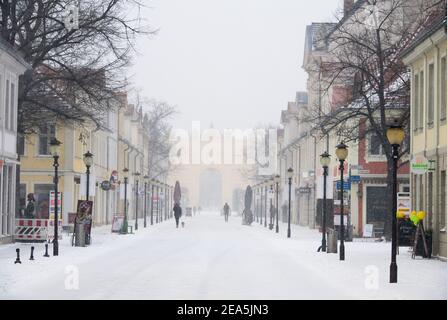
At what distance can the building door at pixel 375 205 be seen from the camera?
184 ft

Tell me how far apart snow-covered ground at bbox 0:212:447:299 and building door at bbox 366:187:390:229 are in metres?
19.8

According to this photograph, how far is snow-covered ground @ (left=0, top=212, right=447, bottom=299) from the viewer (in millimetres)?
18625

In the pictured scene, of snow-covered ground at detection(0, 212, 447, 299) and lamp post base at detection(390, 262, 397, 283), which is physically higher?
lamp post base at detection(390, 262, 397, 283)

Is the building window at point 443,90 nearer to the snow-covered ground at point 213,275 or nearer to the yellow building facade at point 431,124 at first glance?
the yellow building facade at point 431,124

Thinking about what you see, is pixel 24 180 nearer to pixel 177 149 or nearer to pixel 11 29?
pixel 11 29

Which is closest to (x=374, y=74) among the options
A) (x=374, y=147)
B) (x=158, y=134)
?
(x=374, y=147)

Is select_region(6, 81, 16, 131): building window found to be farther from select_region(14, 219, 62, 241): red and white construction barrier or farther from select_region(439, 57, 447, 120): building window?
select_region(439, 57, 447, 120): building window

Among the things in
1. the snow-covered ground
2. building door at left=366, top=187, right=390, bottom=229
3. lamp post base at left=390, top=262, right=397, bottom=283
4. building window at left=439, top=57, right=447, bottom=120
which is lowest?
the snow-covered ground

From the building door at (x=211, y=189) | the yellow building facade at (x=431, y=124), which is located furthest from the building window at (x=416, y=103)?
the building door at (x=211, y=189)

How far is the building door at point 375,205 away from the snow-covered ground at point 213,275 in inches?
778

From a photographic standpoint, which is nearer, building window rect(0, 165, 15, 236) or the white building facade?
the white building facade

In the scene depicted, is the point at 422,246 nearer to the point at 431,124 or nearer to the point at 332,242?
the point at 332,242

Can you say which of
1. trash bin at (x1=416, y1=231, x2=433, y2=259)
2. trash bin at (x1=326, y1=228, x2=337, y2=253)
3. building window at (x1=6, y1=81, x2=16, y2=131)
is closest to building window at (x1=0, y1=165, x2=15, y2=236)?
building window at (x1=6, y1=81, x2=16, y2=131)

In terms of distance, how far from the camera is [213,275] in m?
23.1
